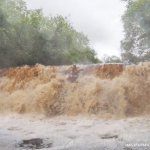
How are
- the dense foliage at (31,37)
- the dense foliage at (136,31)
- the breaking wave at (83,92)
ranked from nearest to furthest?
the breaking wave at (83,92) → the dense foliage at (31,37) → the dense foliage at (136,31)

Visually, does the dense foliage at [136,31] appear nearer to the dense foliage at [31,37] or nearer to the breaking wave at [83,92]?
the dense foliage at [31,37]

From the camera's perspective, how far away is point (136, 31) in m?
34.0

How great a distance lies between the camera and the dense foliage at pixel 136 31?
31844mm

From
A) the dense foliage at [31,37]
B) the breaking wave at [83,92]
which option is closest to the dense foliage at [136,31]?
the dense foliage at [31,37]

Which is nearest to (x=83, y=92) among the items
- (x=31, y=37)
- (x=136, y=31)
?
(x=31, y=37)

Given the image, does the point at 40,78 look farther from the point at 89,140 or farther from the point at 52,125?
the point at 89,140

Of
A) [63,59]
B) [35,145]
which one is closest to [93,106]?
[35,145]

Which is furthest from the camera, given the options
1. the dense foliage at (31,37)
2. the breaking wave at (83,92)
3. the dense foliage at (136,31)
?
the dense foliage at (136,31)

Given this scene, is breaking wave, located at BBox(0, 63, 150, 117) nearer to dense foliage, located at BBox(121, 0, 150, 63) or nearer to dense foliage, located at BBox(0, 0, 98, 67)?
dense foliage, located at BBox(0, 0, 98, 67)

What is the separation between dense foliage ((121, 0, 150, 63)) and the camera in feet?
104

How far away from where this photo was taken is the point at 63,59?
32.8 meters

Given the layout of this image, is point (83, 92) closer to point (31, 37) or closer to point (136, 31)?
point (31, 37)

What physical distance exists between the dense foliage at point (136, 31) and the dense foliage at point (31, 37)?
427 centimetres

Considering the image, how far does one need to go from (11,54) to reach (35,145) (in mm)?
15494
